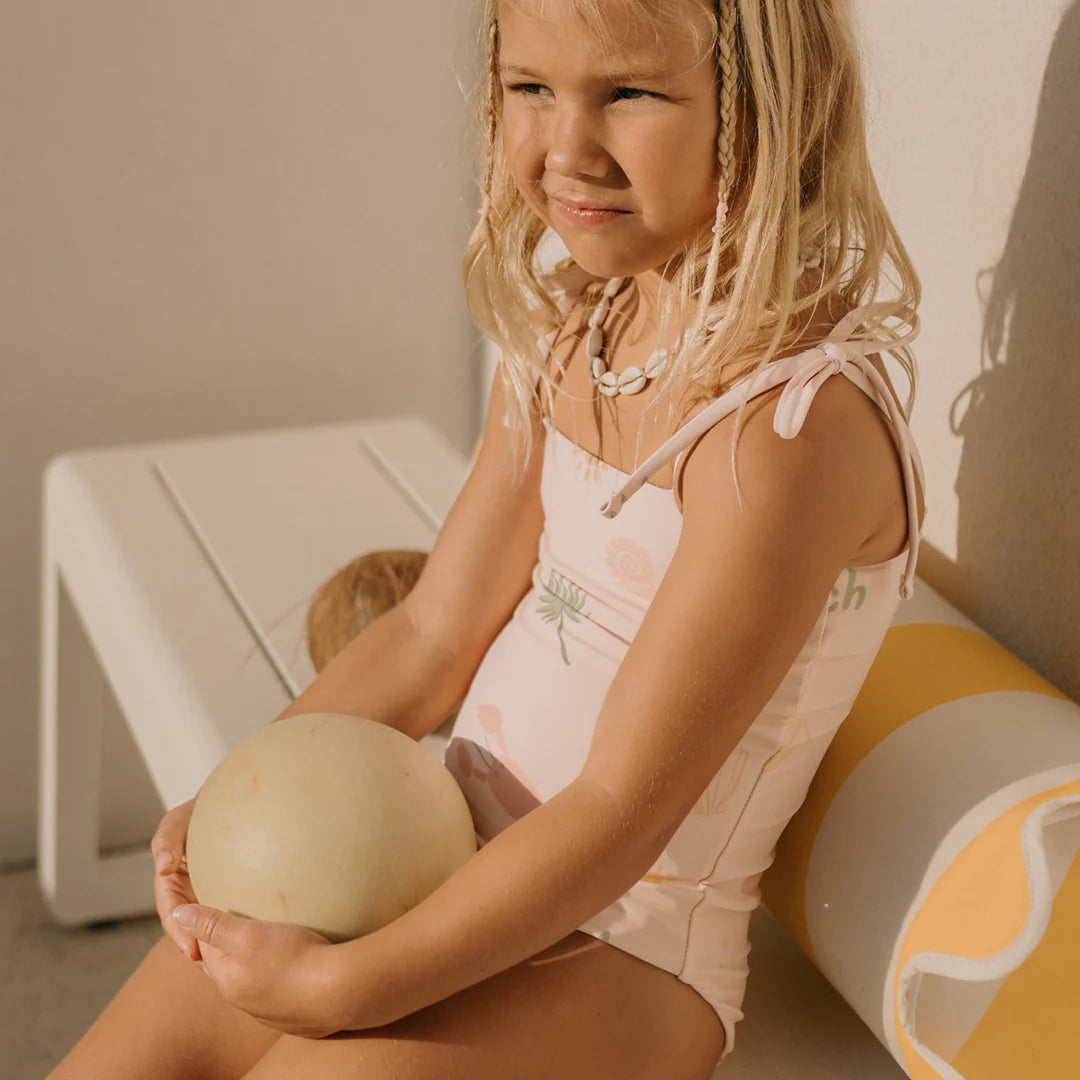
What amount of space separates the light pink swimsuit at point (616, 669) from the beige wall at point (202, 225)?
46.6 inches

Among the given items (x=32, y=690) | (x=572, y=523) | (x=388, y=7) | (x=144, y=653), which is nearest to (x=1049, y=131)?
(x=572, y=523)

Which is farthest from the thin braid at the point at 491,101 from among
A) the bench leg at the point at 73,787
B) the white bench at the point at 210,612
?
the bench leg at the point at 73,787

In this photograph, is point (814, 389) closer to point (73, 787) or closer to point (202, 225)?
point (73, 787)

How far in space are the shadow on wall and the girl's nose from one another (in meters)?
0.32

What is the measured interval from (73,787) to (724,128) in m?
1.28

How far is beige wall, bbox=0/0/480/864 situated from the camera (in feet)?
6.17

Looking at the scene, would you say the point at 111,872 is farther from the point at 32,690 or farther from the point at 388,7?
the point at 388,7

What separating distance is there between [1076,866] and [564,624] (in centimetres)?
34

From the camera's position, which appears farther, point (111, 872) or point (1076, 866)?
point (111, 872)

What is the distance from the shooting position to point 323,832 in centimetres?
79

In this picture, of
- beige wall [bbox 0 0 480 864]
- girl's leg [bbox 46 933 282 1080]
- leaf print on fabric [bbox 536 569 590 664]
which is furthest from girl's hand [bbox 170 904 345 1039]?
beige wall [bbox 0 0 480 864]

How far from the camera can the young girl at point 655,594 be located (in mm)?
760

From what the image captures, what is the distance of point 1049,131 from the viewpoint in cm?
92

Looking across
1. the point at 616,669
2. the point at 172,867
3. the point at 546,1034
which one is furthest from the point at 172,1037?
the point at 616,669
